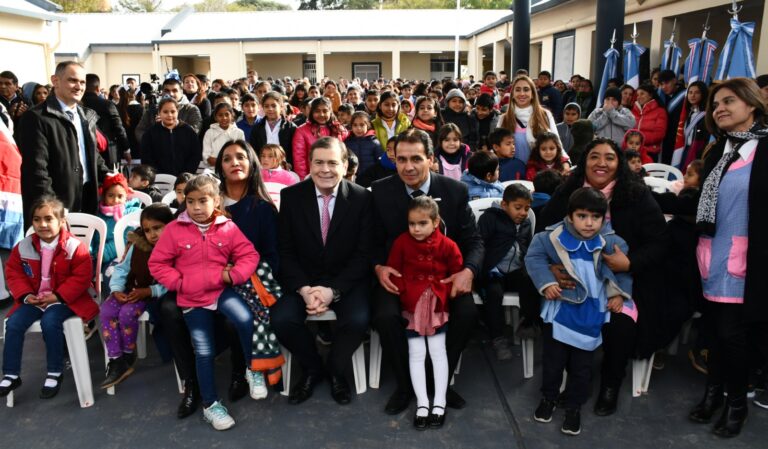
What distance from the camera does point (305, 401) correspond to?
302 centimetres

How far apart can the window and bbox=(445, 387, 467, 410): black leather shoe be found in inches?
1010

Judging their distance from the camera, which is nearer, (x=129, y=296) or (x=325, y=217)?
Result: (x=129, y=296)

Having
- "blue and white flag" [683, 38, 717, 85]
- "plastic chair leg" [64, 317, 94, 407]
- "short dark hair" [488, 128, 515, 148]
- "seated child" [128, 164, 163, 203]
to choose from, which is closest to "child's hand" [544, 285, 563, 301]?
"short dark hair" [488, 128, 515, 148]

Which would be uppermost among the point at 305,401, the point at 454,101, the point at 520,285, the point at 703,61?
the point at 703,61

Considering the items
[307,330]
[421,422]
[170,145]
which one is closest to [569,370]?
[421,422]

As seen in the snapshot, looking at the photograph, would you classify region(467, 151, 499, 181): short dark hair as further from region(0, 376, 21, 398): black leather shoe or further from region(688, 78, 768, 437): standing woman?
region(0, 376, 21, 398): black leather shoe

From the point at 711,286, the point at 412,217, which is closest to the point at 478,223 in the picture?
the point at 412,217

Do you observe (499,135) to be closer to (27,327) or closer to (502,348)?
(502,348)

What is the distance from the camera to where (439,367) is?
9.35 feet

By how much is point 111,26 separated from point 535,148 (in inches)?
1043

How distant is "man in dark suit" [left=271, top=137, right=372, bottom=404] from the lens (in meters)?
3.00

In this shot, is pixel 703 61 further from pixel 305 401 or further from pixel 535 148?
pixel 305 401

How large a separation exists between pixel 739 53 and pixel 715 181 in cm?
483

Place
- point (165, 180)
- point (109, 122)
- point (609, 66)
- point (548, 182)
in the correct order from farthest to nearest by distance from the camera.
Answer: point (609, 66)
point (109, 122)
point (165, 180)
point (548, 182)
